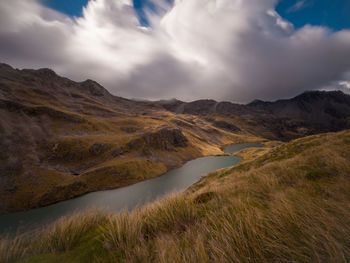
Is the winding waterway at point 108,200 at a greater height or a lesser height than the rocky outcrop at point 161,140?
lesser

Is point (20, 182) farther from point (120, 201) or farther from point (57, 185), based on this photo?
point (120, 201)

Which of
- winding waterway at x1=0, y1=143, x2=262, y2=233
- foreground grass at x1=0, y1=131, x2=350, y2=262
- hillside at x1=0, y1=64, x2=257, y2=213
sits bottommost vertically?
winding waterway at x1=0, y1=143, x2=262, y2=233

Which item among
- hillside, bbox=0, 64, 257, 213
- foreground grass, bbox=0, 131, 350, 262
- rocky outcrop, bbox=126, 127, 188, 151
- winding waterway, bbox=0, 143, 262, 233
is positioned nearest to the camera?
foreground grass, bbox=0, 131, 350, 262

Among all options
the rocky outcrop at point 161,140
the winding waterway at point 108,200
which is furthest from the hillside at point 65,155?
the winding waterway at point 108,200

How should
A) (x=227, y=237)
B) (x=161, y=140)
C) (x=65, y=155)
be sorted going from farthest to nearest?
(x=161, y=140) → (x=65, y=155) → (x=227, y=237)

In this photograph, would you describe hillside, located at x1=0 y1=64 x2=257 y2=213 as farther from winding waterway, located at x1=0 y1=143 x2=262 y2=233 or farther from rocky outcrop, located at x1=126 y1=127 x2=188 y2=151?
winding waterway, located at x1=0 y1=143 x2=262 y2=233

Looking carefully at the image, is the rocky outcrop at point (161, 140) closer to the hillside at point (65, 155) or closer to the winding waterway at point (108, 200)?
the hillside at point (65, 155)

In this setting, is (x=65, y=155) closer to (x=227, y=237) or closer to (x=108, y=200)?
(x=108, y=200)

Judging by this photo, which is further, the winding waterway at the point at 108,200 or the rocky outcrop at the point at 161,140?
the rocky outcrop at the point at 161,140

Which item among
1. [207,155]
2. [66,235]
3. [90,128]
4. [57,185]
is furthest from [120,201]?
[207,155]

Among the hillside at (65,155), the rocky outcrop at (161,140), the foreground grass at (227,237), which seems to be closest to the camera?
the foreground grass at (227,237)

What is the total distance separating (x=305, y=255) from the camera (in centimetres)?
139

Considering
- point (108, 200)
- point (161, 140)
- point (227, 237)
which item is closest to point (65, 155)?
point (108, 200)

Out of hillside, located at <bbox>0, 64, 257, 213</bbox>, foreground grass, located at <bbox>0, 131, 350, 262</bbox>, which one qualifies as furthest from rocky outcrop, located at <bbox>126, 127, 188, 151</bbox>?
foreground grass, located at <bbox>0, 131, 350, 262</bbox>
